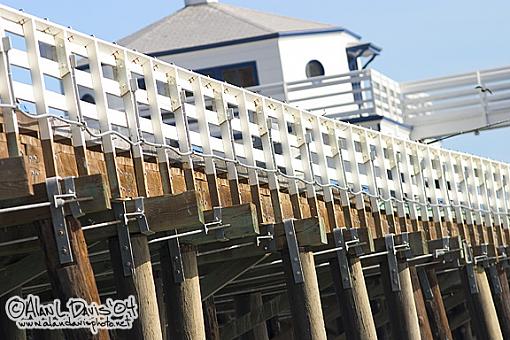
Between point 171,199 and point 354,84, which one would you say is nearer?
point 171,199

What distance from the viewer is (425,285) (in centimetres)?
2564

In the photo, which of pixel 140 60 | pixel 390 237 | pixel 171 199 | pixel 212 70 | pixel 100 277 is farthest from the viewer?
pixel 212 70

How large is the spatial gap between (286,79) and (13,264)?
27756mm

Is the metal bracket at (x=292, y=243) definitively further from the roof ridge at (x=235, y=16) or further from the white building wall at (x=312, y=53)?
the roof ridge at (x=235, y=16)

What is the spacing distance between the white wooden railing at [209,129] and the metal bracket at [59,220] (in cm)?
49

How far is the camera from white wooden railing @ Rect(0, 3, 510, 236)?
13570mm

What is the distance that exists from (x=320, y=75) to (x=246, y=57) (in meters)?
1.96

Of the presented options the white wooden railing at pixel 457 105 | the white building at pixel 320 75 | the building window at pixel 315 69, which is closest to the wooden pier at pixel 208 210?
the white building at pixel 320 75

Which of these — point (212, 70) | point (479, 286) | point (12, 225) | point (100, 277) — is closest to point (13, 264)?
point (12, 225)

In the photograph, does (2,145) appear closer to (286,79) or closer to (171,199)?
(171,199)

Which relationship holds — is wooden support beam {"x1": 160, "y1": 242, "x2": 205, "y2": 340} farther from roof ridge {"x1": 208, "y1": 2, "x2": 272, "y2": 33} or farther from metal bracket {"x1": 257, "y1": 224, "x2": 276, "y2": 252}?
roof ridge {"x1": 208, "y1": 2, "x2": 272, "y2": 33}

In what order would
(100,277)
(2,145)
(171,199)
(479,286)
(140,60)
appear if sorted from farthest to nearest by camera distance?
(479,286) < (100,277) < (140,60) < (171,199) < (2,145)

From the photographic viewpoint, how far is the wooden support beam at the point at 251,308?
2462 centimetres

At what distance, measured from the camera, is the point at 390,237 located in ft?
72.8
